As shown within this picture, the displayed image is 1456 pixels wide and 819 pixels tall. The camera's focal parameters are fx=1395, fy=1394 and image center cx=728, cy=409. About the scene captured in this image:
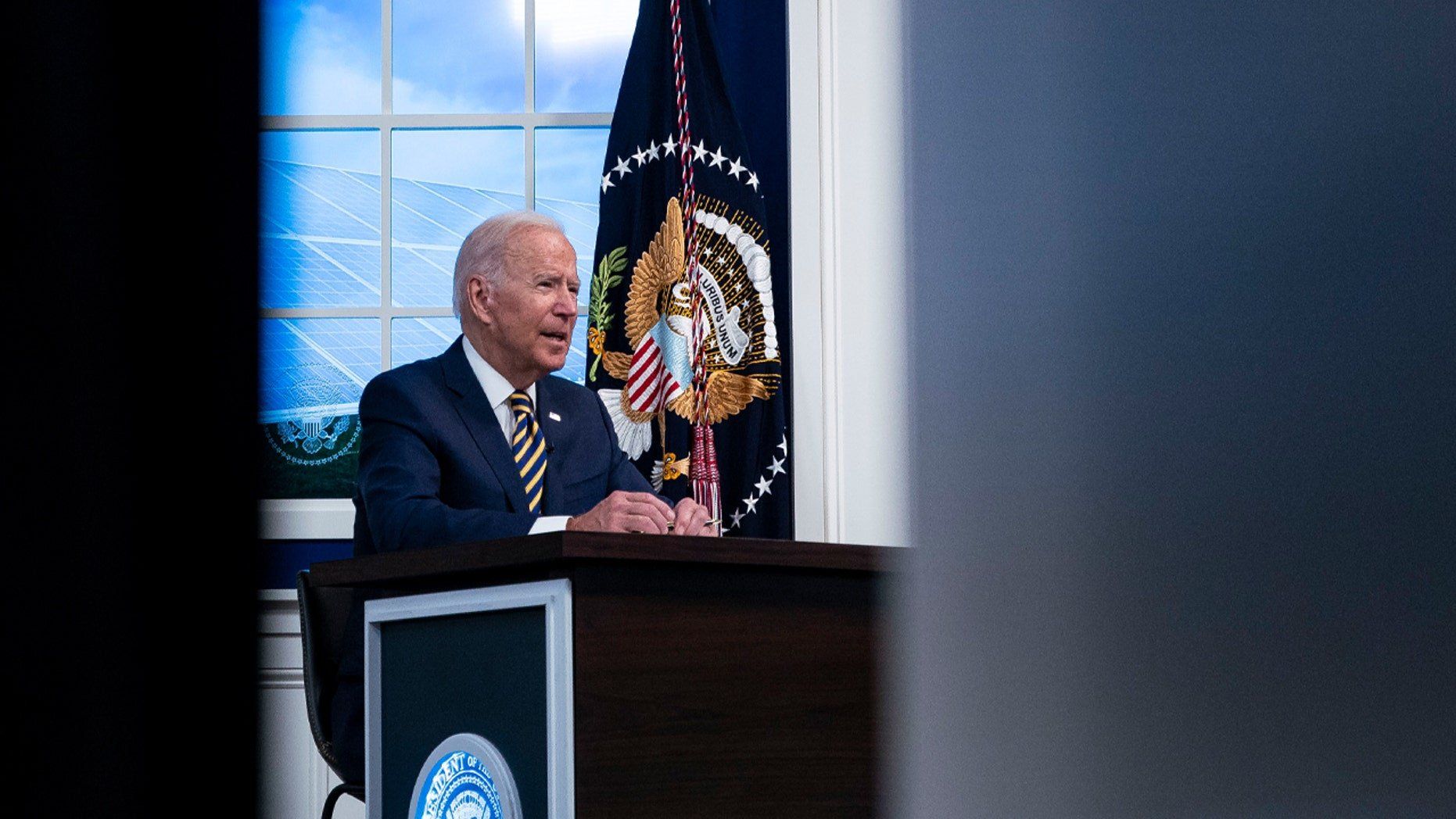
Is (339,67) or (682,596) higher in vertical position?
(339,67)

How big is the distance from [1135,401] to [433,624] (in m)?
1.55

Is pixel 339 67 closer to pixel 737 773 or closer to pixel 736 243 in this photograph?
pixel 736 243

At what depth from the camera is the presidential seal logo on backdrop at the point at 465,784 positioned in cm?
162

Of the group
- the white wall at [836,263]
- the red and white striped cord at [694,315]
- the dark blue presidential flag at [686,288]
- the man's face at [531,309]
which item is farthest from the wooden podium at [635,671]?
the white wall at [836,263]

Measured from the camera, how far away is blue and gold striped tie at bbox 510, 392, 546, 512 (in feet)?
8.25

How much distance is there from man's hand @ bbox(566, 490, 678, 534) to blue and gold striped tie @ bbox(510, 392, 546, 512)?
0.51 m

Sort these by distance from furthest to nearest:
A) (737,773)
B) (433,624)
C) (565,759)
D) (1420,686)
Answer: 1. (433,624)
2. (737,773)
3. (565,759)
4. (1420,686)

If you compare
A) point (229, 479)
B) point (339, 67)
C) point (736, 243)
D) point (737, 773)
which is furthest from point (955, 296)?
point (339, 67)

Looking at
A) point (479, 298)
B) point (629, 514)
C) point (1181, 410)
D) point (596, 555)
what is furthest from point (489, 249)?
point (1181, 410)

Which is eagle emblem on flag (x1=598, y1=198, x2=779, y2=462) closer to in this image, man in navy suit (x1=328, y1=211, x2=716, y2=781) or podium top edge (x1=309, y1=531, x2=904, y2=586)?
man in navy suit (x1=328, y1=211, x2=716, y2=781)

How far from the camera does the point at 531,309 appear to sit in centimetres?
267

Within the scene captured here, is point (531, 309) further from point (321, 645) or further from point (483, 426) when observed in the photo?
point (321, 645)

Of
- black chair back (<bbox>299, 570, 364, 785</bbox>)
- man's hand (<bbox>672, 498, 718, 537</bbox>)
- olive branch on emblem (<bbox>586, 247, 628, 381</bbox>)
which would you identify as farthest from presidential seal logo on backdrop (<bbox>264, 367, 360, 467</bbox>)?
man's hand (<bbox>672, 498, 718, 537</bbox>)

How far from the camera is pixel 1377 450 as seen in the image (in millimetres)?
314
